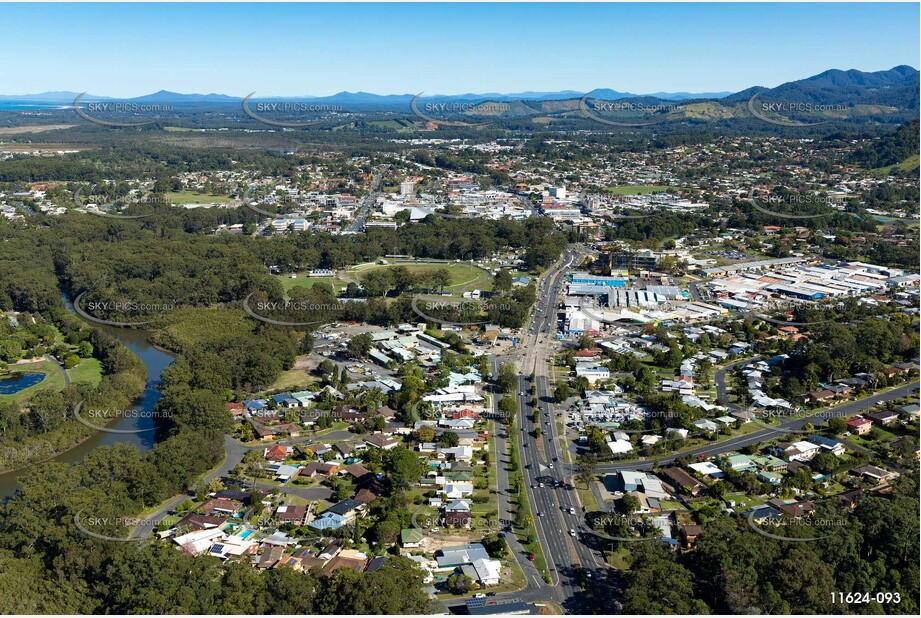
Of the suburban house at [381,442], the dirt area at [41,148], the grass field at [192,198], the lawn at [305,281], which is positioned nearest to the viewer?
the suburban house at [381,442]

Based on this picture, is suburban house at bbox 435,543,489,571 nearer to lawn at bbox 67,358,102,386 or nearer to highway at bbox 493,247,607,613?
highway at bbox 493,247,607,613

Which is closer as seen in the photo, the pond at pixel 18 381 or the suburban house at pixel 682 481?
the suburban house at pixel 682 481

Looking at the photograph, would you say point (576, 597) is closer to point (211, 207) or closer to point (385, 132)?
point (211, 207)

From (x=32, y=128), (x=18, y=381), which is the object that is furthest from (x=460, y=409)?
(x=32, y=128)

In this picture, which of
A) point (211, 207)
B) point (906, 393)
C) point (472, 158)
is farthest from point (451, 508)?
point (472, 158)

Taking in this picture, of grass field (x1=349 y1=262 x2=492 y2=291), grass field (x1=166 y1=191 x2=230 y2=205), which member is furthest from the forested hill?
grass field (x1=166 y1=191 x2=230 y2=205)

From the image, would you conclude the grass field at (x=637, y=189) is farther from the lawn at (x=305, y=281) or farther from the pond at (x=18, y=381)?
the pond at (x=18, y=381)

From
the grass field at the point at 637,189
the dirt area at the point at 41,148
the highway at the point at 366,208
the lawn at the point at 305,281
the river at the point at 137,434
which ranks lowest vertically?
the river at the point at 137,434

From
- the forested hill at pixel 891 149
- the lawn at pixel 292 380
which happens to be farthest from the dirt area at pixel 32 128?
the forested hill at pixel 891 149
